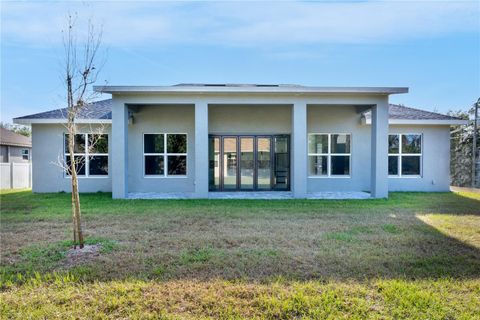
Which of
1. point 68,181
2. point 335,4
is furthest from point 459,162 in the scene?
point 68,181

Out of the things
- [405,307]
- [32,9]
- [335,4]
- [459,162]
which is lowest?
[405,307]

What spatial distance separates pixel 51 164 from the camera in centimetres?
1312

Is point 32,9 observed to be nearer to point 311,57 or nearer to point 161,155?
point 161,155

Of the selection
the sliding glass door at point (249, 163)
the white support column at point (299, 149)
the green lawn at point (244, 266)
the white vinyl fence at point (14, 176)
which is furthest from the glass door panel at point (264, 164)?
the white vinyl fence at point (14, 176)

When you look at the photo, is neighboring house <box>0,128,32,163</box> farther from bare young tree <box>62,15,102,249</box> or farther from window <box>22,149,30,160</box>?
bare young tree <box>62,15,102,249</box>

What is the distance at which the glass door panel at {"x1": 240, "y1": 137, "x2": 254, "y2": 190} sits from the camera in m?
13.5

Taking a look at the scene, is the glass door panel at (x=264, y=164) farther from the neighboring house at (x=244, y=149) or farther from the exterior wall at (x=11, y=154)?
the exterior wall at (x=11, y=154)

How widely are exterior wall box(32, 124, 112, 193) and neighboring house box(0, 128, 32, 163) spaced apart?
1237 cm

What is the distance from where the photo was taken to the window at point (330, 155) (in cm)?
1360

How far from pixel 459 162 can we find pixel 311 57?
9.73 m

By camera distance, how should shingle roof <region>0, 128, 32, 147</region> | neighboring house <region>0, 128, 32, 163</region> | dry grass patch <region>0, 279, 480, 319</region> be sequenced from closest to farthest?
1. dry grass patch <region>0, 279, 480, 319</region>
2. shingle roof <region>0, 128, 32, 147</region>
3. neighboring house <region>0, 128, 32, 163</region>

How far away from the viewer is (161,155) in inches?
520

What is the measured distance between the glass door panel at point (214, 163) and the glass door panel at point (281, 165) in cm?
242

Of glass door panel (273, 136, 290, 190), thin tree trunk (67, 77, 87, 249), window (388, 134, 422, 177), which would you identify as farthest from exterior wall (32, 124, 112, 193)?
window (388, 134, 422, 177)
